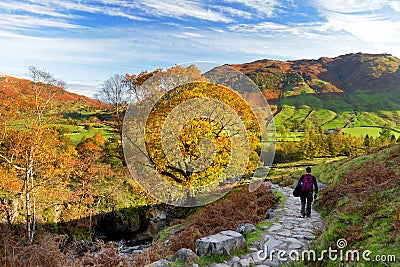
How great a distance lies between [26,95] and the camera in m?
17.0

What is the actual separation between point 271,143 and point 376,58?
207m

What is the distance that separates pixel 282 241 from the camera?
24.9 feet

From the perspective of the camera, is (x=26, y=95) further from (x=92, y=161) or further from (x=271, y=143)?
(x=271, y=143)

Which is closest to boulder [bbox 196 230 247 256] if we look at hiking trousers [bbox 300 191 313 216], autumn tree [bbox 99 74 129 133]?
hiking trousers [bbox 300 191 313 216]

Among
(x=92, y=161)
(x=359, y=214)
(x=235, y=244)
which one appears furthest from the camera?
(x=92, y=161)

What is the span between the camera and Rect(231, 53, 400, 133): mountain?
113m

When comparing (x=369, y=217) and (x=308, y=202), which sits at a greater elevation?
(x=369, y=217)

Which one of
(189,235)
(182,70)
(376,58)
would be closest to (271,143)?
(182,70)

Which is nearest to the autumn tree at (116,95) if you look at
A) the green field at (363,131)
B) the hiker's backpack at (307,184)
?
the hiker's backpack at (307,184)

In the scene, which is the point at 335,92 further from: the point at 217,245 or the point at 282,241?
the point at 217,245

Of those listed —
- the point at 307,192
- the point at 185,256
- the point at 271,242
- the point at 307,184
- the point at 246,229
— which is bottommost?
the point at 246,229

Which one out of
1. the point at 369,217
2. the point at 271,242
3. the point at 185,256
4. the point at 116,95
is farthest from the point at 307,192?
the point at 116,95

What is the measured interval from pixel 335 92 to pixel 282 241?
162 metres

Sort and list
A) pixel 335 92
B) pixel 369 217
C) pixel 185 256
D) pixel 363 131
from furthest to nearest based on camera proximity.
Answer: pixel 335 92 < pixel 363 131 < pixel 369 217 < pixel 185 256
